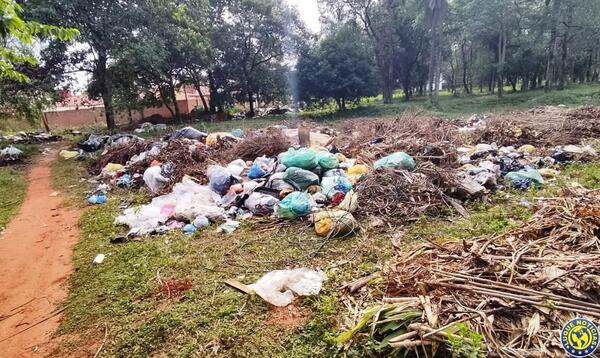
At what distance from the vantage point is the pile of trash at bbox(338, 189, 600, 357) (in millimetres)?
1773

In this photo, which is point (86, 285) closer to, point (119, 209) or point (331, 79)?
point (119, 209)

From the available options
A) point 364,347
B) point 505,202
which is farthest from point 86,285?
point 505,202

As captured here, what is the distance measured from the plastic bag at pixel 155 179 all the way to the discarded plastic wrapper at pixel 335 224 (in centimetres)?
306

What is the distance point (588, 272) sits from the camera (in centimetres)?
200

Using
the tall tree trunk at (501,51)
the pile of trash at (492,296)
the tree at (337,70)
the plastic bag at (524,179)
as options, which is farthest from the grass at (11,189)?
the tall tree trunk at (501,51)

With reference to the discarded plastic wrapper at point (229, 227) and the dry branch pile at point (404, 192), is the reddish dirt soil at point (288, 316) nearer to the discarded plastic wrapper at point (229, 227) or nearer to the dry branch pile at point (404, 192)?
the discarded plastic wrapper at point (229, 227)

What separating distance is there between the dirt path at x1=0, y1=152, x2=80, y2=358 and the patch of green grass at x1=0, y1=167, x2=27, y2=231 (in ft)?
0.44

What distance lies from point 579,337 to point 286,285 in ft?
5.90

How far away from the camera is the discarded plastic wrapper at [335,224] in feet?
11.9

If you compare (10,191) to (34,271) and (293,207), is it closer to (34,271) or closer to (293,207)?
(34,271)

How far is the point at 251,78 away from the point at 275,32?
2.87 metres

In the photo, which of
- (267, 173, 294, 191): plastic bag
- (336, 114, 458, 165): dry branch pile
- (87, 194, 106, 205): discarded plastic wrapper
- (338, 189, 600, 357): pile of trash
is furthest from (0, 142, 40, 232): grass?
(336, 114, 458, 165): dry branch pile

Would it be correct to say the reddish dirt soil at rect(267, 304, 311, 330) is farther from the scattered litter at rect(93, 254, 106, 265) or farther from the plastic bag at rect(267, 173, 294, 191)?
the plastic bag at rect(267, 173, 294, 191)

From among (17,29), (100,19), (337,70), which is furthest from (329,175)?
(337,70)
